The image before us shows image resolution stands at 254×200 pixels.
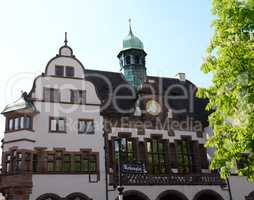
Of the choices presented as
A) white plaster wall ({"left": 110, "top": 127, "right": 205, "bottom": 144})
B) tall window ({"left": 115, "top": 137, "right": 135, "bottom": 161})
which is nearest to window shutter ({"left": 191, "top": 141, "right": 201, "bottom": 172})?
white plaster wall ({"left": 110, "top": 127, "right": 205, "bottom": 144})

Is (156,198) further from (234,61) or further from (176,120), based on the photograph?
(234,61)

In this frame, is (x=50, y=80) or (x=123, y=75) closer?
(x=50, y=80)

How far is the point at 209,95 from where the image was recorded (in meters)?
16.0

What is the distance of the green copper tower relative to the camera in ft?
113

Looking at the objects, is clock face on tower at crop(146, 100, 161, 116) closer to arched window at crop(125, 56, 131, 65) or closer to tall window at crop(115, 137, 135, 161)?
tall window at crop(115, 137, 135, 161)

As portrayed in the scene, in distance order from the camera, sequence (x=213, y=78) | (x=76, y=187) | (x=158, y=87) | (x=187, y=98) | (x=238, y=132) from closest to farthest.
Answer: (x=238, y=132) < (x=213, y=78) < (x=76, y=187) < (x=158, y=87) < (x=187, y=98)

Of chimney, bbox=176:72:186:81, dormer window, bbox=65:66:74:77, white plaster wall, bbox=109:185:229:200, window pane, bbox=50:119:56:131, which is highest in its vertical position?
chimney, bbox=176:72:186:81

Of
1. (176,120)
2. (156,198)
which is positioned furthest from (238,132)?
(176,120)

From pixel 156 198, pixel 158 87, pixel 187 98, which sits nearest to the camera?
pixel 156 198

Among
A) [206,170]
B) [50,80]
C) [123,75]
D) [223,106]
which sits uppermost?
[123,75]

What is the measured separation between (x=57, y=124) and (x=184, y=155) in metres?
11.7

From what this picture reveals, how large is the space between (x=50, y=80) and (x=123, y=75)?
1000cm

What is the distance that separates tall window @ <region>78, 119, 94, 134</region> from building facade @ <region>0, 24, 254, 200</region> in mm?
83

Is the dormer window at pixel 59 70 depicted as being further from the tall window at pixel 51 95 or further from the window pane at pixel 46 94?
the window pane at pixel 46 94
